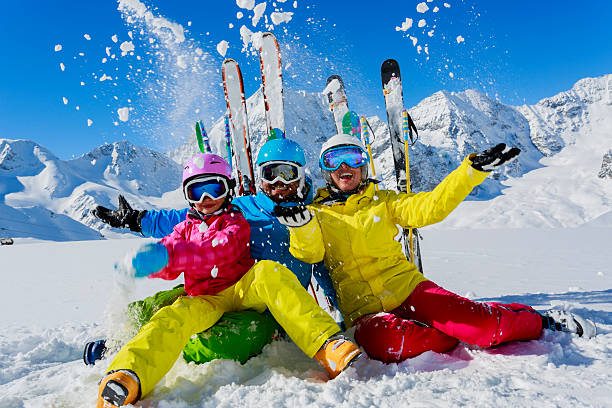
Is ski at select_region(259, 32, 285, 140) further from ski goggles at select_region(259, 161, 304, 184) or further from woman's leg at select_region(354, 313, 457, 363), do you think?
woman's leg at select_region(354, 313, 457, 363)

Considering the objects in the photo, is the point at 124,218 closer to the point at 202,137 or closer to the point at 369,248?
the point at 369,248

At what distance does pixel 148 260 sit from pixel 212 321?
0.52 meters

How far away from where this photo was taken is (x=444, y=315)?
230cm

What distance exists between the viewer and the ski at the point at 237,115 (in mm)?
5668

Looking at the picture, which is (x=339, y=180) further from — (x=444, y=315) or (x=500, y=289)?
(x=500, y=289)

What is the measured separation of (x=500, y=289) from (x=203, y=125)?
447cm

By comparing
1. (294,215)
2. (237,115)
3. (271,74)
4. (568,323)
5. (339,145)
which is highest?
(271,74)

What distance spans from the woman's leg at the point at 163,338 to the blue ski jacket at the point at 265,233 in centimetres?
65

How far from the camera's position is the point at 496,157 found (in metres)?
2.08

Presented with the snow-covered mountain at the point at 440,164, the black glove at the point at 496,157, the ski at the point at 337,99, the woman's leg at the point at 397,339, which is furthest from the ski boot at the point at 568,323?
the snow-covered mountain at the point at 440,164

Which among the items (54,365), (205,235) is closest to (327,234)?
(205,235)

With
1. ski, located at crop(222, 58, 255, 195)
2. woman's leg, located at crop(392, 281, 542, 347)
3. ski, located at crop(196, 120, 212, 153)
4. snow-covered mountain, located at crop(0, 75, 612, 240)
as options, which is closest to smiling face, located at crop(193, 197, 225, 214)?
woman's leg, located at crop(392, 281, 542, 347)

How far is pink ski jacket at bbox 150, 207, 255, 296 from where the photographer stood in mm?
2322

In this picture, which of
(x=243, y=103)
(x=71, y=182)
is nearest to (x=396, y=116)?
(x=243, y=103)
